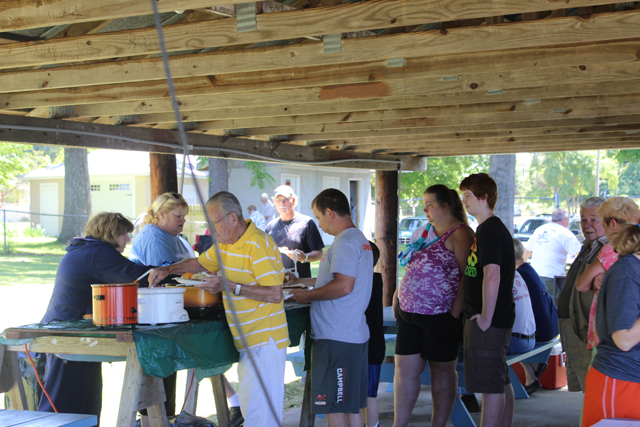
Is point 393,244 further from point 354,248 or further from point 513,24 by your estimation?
point 513,24

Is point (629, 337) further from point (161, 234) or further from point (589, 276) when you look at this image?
point (161, 234)

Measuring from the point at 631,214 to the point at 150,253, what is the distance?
3.26m

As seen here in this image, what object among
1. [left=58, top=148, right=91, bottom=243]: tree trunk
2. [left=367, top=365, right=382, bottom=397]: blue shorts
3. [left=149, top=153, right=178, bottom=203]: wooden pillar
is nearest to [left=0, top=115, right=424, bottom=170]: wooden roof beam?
[left=149, top=153, right=178, bottom=203]: wooden pillar

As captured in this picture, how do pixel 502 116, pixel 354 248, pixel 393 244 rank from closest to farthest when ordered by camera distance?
pixel 354 248
pixel 502 116
pixel 393 244

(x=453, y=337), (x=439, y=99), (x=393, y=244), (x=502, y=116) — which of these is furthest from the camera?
(x=393, y=244)

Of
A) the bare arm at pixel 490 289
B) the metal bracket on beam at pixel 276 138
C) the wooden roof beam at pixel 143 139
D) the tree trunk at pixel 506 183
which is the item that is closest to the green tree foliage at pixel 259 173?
the tree trunk at pixel 506 183

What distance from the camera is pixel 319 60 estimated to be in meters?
3.07

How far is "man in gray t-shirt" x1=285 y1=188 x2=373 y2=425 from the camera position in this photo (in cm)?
346

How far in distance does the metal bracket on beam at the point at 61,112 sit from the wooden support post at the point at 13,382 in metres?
2.04

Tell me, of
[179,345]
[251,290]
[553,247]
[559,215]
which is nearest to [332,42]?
[251,290]

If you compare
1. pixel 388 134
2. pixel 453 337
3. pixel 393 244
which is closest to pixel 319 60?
pixel 453 337

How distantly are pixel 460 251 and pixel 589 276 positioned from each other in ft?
2.58

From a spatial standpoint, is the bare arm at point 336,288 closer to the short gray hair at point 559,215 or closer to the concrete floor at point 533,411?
the concrete floor at point 533,411

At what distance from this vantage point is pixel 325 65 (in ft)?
11.8
